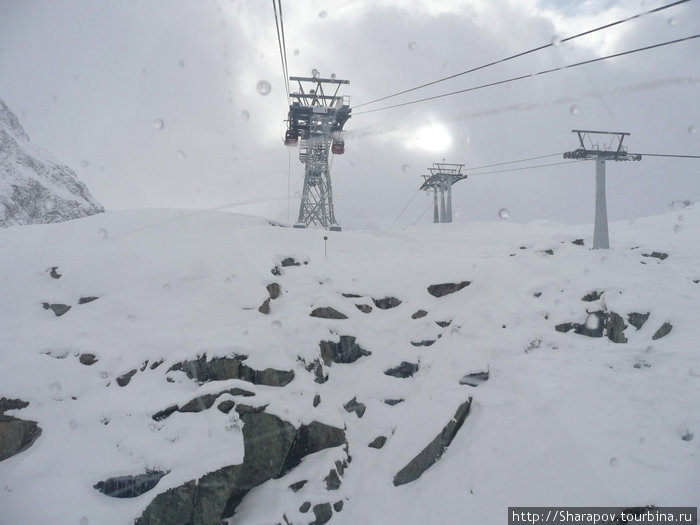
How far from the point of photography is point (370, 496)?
8.91 metres

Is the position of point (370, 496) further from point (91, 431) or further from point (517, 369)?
point (91, 431)

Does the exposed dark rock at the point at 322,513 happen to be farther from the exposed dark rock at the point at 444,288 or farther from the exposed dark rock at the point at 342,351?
the exposed dark rock at the point at 444,288

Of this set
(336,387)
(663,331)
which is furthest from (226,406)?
(663,331)

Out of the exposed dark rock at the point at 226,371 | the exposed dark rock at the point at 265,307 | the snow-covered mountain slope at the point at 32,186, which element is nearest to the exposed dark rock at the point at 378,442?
the exposed dark rock at the point at 226,371

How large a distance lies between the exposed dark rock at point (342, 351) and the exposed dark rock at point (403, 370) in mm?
999

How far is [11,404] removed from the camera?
8742mm

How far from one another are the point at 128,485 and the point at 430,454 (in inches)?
256

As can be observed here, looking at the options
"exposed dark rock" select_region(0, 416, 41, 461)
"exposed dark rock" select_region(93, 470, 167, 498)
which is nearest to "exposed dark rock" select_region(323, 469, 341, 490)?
"exposed dark rock" select_region(93, 470, 167, 498)

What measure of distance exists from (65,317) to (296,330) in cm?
711

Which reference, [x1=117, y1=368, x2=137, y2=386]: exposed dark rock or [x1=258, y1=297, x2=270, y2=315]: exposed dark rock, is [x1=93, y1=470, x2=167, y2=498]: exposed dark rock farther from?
[x1=258, y1=297, x2=270, y2=315]: exposed dark rock

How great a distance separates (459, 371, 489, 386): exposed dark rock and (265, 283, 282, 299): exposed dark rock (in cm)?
725

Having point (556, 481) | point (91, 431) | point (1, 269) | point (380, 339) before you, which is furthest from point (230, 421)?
point (1, 269)

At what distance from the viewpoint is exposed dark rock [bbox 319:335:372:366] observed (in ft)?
41.2

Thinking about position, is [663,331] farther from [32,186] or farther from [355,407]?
[32,186]
